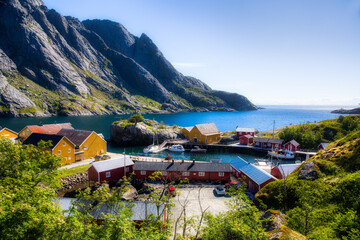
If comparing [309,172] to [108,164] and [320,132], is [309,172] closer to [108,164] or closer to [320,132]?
[108,164]

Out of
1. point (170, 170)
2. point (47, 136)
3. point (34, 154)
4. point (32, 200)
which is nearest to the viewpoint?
point (32, 200)

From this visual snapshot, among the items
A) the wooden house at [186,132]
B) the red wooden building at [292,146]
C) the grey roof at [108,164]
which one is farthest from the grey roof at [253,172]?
the wooden house at [186,132]

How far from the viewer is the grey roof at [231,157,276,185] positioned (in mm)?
30442

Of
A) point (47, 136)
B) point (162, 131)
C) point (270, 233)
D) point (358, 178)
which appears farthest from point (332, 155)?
point (162, 131)

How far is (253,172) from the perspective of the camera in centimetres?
3338

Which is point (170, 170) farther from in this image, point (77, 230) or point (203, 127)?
point (203, 127)

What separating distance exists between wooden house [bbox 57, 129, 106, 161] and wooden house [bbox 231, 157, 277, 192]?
Answer: 33.6m

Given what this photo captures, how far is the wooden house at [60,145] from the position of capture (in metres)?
38.3

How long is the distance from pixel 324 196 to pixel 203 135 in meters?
59.1

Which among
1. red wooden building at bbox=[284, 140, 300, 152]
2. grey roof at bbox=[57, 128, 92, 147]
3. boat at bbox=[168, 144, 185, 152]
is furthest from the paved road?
red wooden building at bbox=[284, 140, 300, 152]

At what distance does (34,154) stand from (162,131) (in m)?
59.6

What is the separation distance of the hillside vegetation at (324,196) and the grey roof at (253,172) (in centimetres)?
791

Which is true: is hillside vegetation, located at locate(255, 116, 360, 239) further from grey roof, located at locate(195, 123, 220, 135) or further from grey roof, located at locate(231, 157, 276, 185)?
grey roof, located at locate(195, 123, 220, 135)

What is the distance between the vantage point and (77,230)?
24.8 feet
